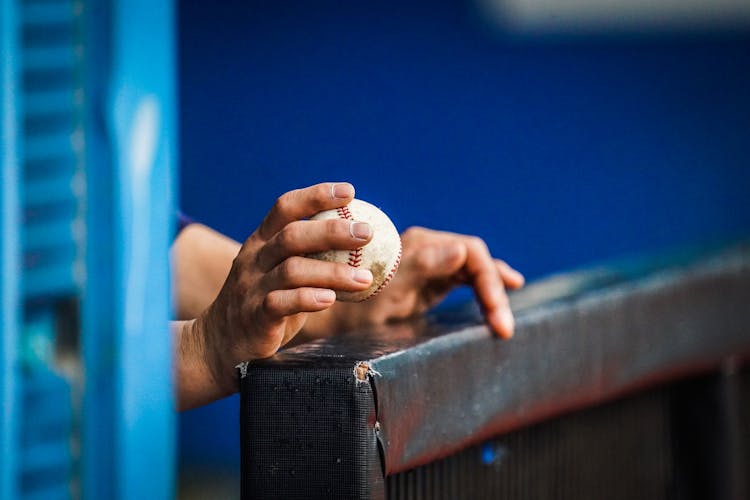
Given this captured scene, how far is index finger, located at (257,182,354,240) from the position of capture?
0.89 m

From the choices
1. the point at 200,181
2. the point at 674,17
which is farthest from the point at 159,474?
the point at 674,17

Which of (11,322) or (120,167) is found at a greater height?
(120,167)

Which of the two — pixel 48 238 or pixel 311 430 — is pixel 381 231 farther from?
pixel 48 238

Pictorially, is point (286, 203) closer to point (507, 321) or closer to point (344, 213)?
point (344, 213)

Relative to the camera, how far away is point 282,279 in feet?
2.84

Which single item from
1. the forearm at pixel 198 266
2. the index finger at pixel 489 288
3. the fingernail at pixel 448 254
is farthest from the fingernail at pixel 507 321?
the forearm at pixel 198 266

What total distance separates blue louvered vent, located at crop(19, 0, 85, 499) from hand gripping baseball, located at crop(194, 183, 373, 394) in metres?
0.24

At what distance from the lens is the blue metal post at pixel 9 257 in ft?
2.02

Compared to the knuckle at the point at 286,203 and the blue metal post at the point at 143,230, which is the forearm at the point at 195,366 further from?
the blue metal post at the point at 143,230

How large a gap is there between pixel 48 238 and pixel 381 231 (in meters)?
0.38

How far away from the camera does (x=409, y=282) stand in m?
1.39

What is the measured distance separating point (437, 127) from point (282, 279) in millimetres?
3668

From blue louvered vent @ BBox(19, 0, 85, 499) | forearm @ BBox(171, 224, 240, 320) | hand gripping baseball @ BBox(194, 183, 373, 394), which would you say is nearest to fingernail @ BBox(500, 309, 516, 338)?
hand gripping baseball @ BBox(194, 183, 373, 394)

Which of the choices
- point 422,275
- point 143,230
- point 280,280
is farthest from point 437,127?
point 143,230
